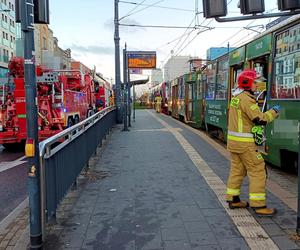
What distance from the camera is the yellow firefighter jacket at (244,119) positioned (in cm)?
512

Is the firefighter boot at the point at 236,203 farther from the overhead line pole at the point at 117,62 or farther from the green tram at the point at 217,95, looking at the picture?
the overhead line pole at the point at 117,62

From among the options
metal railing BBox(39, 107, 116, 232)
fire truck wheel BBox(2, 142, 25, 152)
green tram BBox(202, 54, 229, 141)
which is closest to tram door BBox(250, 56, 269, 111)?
green tram BBox(202, 54, 229, 141)

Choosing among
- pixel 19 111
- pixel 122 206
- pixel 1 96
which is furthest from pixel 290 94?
pixel 1 96

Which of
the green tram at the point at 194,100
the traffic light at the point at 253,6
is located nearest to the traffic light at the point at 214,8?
the traffic light at the point at 253,6

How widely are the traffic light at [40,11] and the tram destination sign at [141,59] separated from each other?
16.6 metres

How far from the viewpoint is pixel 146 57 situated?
22.0 m

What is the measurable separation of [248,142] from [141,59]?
55.3ft

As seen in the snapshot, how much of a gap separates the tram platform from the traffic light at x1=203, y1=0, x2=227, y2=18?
7.99 feet

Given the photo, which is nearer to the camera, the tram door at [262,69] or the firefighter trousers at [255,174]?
the firefighter trousers at [255,174]

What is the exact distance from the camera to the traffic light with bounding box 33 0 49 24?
4.02m

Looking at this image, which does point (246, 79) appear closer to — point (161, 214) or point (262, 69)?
point (161, 214)

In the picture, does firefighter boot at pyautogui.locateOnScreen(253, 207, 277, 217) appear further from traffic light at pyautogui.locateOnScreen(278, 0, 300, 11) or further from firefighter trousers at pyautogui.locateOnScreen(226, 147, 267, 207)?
traffic light at pyautogui.locateOnScreen(278, 0, 300, 11)

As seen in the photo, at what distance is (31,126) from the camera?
3945 millimetres

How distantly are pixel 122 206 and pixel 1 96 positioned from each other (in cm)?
834
